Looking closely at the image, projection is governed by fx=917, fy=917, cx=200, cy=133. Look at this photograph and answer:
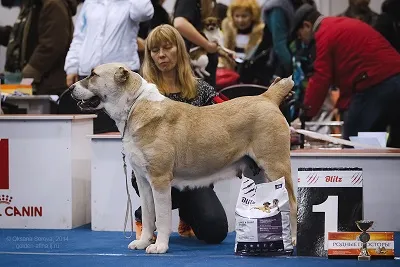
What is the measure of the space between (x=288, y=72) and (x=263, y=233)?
4.20m

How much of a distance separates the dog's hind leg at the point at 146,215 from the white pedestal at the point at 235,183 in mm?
887

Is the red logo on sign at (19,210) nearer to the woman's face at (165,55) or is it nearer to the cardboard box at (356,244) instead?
the woman's face at (165,55)

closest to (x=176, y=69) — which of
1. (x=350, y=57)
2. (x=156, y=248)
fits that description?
(x=156, y=248)

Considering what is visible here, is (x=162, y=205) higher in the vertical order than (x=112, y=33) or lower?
lower

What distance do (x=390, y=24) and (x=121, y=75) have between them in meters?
3.93

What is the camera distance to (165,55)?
524 cm

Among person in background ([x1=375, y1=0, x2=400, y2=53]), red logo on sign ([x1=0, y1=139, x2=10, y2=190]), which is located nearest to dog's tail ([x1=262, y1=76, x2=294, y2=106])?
red logo on sign ([x1=0, y1=139, x2=10, y2=190])

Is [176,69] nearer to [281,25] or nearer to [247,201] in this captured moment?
[247,201]

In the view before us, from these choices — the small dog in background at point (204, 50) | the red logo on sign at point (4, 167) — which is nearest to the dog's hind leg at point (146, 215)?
the red logo on sign at point (4, 167)

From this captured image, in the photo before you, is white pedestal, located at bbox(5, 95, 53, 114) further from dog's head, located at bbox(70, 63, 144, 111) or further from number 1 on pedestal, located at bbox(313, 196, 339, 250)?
number 1 on pedestal, located at bbox(313, 196, 339, 250)

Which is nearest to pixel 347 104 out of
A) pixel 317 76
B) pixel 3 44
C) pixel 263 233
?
pixel 317 76

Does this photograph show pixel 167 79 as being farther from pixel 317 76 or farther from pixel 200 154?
pixel 317 76

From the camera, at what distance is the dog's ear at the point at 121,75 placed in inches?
186

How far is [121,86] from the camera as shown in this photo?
4750 millimetres
